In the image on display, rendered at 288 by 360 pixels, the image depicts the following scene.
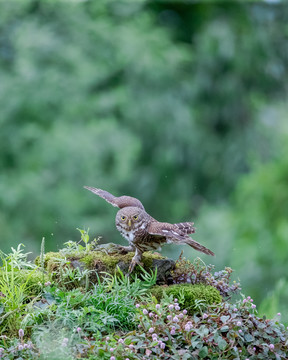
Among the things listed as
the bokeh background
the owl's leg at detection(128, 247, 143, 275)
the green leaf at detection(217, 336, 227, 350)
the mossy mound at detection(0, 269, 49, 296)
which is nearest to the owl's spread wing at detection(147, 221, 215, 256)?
the owl's leg at detection(128, 247, 143, 275)

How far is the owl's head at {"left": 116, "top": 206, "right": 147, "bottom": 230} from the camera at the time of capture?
10.8 feet

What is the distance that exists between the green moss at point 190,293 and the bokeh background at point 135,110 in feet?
15.9

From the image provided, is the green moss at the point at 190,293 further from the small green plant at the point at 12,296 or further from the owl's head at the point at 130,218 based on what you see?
the small green plant at the point at 12,296

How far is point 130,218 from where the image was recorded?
3.30 metres

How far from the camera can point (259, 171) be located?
7938mm

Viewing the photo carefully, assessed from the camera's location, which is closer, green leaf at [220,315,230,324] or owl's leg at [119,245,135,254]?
green leaf at [220,315,230,324]

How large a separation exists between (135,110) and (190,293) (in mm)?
6520

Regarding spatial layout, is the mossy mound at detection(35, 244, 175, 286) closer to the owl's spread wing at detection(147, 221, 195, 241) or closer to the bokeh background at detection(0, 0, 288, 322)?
the owl's spread wing at detection(147, 221, 195, 241)

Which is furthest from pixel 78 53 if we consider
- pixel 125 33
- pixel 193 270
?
A: pixel 193 270

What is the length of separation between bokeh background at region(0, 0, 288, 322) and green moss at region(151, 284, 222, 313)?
4.84m

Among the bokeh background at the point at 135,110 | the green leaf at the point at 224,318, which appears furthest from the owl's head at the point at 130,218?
the bokeh background at the point at 135,110

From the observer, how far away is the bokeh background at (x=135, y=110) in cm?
869

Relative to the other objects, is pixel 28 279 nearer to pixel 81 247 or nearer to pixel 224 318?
pixel 81 247

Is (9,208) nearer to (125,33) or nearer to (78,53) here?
(78,53)
